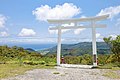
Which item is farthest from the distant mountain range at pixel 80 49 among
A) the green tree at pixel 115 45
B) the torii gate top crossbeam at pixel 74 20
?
the torii gate top crossbeam at pixel 74 20

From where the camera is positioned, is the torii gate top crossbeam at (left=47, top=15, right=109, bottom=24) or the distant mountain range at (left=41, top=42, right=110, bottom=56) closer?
the torii gate top crossbeam at (left=47, top=15, right=109, bottom=24)

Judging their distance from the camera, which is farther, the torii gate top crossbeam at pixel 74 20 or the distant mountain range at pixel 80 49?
the distant mountain range at pixel 80 49

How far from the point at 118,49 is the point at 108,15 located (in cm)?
153

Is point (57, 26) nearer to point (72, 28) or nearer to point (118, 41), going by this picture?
point (72, 28)

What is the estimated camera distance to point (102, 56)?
11.1 meters

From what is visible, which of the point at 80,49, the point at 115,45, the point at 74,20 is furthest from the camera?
the point at 80,49

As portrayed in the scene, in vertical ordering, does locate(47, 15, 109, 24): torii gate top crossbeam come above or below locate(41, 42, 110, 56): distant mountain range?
above

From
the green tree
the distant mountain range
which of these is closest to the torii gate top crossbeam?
the green tree

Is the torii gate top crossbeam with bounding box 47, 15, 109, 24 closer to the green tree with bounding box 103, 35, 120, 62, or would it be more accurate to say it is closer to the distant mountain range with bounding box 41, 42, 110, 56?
the green tree with bounding box 103, 35, 120, 62

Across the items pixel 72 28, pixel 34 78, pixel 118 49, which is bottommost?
pixel 34 78

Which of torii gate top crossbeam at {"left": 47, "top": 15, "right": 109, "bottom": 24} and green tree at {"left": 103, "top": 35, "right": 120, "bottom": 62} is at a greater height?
torii gate top crossbeam at {"left": 47, "top": 15, "right": 109, "bottom": 24}

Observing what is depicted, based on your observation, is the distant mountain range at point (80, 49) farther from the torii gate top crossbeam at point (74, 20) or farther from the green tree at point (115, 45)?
Result: the torii gate top crossbeam at point (74, 20)

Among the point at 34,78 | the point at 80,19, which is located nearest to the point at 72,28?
the point at 80,19

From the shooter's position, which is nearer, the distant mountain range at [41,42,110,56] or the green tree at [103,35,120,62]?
the green tree at [103,35,120,62]
